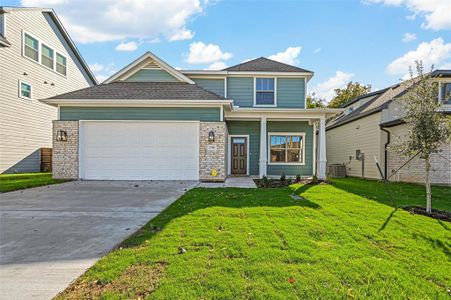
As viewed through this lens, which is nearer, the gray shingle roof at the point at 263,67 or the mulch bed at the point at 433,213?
the mulch bed at the point at 433,213

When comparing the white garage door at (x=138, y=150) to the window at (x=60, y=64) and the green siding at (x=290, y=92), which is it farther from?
the window at (x=60, y=64)

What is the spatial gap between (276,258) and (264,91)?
40.8 ft

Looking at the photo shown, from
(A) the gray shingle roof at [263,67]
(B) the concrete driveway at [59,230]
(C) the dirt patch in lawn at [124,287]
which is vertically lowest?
(B) the concrete driveway at [59,230]

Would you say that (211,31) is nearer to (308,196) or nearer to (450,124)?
(308,196)

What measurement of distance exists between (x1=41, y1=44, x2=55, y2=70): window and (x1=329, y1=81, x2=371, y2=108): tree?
98.2ft

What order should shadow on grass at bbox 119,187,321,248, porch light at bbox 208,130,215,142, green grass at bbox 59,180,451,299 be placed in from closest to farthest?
1. green grass at bbox 59,180,451,299
2. shadow on grass at bbox 119,187,321,248
3. porch light at bbox 208,130,215,142

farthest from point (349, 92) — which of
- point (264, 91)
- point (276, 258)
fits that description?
point (276, 258)

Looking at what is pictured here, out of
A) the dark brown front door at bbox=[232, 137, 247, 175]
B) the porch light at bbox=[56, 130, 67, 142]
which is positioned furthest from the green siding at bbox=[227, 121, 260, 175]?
the porch light at bbox=[56, 130, 67, 142]

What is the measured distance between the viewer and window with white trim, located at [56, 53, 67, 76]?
59.0 ft

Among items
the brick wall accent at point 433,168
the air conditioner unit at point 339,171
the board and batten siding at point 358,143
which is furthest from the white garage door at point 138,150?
the air conditioner unit at point 339,171

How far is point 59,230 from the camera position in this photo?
4586 millimetres

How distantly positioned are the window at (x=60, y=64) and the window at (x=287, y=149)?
47.0 feet

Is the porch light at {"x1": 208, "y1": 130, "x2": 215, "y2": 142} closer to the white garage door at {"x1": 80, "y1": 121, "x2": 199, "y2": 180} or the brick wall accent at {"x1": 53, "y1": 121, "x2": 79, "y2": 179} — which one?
the white garage door at {"x1": 80, "y1": 121, "x2": 199, "y2": 180}

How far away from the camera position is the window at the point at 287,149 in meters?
14.6
